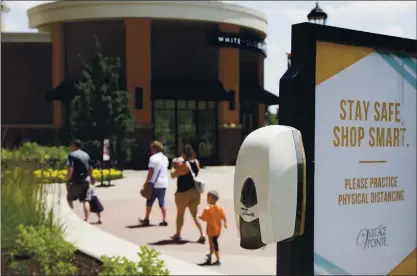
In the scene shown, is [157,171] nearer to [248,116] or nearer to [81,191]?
[81,191]

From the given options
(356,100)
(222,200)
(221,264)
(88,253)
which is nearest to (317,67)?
(356,100)

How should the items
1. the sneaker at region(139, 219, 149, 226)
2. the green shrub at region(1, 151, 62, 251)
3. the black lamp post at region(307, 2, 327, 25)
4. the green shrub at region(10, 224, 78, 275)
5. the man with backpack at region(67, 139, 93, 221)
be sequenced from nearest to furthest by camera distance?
the green shrub at region(10, 224, 78, 275) < the green shrub at region(1, 151, 62, 251) < the black lamp post at region(307, 2, 327, 25) < the man with backpack at region(67, 139, 93, 221) < the sneaker at region(139, 219, 149, 226)

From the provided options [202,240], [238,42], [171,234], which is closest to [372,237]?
[202,240]

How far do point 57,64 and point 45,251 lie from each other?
27.2 m

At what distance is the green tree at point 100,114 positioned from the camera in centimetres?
2422

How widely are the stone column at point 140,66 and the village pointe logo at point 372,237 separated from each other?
1042 inches

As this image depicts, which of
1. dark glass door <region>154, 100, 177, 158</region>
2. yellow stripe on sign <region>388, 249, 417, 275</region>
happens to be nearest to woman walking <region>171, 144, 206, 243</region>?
yellow stripe on sign <region>388, 249, 417, 275</region>

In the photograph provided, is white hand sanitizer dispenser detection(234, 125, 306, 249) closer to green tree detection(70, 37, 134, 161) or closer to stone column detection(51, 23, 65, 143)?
green tree detection(70, 37, 134, 161)

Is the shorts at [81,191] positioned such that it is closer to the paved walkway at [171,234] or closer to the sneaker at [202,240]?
the paved walkway at [171,234]

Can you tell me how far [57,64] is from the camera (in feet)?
107

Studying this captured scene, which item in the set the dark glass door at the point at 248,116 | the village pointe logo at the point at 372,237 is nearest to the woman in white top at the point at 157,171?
the village pointe logo at the point at 372,237

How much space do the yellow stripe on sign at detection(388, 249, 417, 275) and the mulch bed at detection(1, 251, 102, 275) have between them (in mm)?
3685

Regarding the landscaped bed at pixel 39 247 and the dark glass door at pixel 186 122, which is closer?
the landscaped bed at pixel 39 247

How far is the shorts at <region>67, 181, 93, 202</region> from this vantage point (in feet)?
39.2
